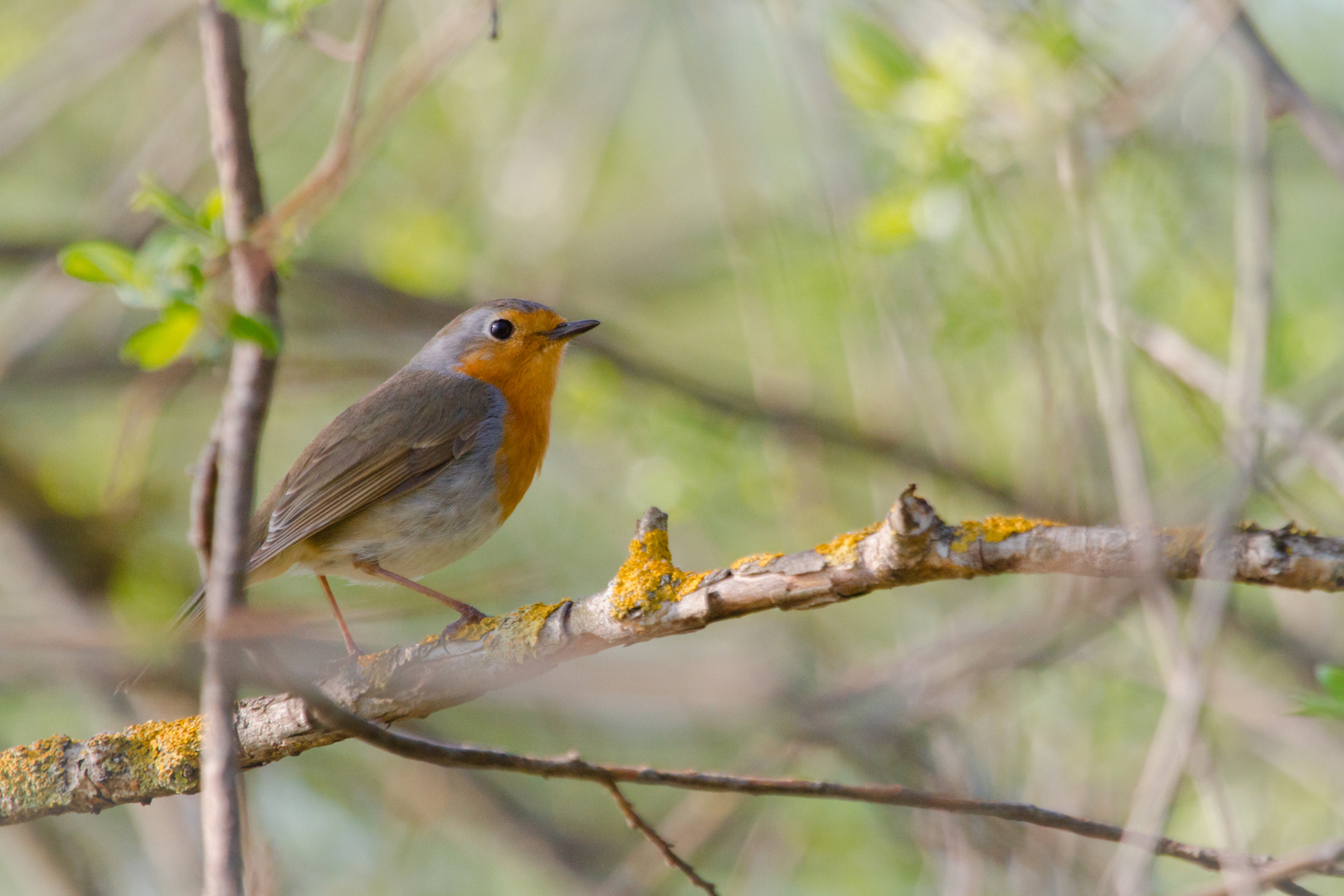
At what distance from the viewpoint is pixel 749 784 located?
2436 mm

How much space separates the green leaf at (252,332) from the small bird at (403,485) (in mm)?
1871

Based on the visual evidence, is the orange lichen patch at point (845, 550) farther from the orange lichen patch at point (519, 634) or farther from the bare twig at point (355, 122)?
the bare twig at point (355, 122)

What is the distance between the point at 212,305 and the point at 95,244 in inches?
15.0

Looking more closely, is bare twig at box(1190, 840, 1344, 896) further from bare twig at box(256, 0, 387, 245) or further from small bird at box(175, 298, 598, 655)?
small bird at box(175, 298, 598, 655)

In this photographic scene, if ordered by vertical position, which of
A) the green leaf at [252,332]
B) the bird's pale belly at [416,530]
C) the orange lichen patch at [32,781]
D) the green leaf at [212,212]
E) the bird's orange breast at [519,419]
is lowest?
the orange lichen patch at [32,781]

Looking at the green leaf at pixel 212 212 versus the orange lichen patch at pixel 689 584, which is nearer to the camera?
the orange lichen patch at pixel 689 584

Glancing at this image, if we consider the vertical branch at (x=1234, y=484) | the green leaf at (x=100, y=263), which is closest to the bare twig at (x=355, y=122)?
the green leaf at (x=100, y=263)

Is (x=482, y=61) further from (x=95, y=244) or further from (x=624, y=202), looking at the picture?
(x=95, y=244)

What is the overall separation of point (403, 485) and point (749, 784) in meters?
2.66

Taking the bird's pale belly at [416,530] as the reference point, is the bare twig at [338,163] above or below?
above

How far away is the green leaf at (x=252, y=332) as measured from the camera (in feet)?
8.39

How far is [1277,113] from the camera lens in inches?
125

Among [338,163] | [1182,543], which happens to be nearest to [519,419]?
[338,163]

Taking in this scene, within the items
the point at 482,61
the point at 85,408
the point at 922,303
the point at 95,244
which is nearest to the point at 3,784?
the point at 95,244
